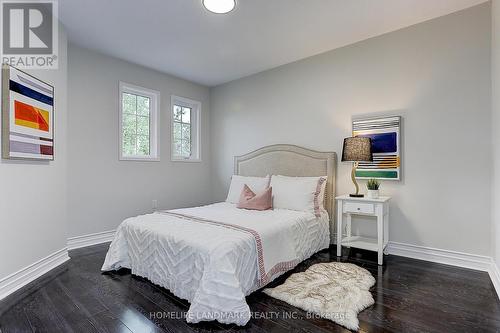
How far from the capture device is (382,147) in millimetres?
3160

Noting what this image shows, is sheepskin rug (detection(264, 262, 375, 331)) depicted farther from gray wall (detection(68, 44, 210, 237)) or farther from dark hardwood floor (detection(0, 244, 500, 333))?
gray wall (detection(68, 44, 210, 237))

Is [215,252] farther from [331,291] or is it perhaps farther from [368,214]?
[368,214]

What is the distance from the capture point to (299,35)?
3.17 meters

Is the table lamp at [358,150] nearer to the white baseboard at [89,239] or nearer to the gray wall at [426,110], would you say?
the gray wall at [426,110]

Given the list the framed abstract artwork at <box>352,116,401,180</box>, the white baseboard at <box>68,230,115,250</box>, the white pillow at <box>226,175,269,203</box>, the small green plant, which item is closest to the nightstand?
the small green plant

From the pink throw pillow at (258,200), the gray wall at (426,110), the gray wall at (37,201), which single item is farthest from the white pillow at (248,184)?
the gray wall at (37,201)

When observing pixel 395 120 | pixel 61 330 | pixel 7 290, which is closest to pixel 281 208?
pixel 395 120

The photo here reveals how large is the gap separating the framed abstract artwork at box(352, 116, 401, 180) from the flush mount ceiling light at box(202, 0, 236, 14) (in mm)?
2027

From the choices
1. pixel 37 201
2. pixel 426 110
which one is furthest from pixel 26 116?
pixel 426 110

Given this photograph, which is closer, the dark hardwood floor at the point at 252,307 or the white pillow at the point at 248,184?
the dark hardwood floor at the point at 252,307

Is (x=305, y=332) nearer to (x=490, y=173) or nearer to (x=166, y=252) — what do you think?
(x=166, y=252)

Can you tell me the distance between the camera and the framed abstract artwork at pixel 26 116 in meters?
2.23

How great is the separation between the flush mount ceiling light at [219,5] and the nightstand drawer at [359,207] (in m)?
2.43

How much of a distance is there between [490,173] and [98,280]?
154 inches
